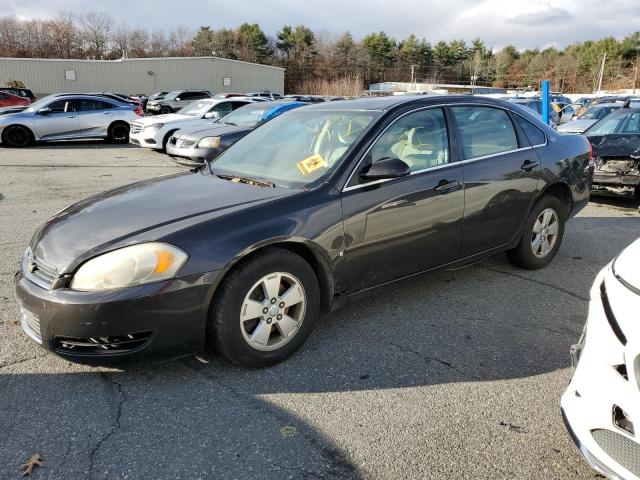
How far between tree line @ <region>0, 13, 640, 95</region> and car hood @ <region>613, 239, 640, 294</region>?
200 feet

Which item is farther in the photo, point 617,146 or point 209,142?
point 209,142

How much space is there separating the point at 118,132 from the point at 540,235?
14736 millimetres

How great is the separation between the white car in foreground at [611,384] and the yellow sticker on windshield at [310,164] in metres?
1.87

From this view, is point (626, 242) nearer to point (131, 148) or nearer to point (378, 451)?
point (378, 451)

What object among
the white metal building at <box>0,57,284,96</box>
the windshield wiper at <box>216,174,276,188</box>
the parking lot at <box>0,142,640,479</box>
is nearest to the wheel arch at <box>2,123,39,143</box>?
the parking lot at <box>0,142,640,479</box>

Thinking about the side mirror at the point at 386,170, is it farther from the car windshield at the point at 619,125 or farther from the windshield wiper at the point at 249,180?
the car windshield at the point at 619,125

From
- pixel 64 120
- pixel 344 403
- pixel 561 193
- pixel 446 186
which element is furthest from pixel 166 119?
pixel 344 403

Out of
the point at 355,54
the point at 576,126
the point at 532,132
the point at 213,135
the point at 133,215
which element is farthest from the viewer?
the point at 355,54

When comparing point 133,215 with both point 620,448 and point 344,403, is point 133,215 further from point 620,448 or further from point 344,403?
point 620,448

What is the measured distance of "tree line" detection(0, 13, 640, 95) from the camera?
74875mm

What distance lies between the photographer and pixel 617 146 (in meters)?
7.74

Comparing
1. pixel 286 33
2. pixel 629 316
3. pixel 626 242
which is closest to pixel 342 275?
pixel 629 316

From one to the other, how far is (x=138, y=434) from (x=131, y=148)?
14.2 meters

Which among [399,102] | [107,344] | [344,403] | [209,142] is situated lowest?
[344,403]
